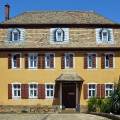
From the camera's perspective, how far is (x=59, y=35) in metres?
56.4

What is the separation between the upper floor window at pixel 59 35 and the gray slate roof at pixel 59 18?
94cm

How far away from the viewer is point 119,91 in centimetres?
4197

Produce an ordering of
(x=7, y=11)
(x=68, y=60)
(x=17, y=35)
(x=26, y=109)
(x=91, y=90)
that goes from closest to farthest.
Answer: (x=26, y=109)
(x=91, y=90)
(x=68, y=60)
(x=17, y=35)
(x=7, y=11)

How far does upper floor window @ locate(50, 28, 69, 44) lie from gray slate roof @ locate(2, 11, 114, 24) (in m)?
0.94

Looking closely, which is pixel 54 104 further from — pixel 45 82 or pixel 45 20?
pixel 45 20

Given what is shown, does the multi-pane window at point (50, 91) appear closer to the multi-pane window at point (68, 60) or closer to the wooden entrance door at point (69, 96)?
the wooden entrance door at point (69, 96)

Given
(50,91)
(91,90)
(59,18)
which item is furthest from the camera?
(59,18)

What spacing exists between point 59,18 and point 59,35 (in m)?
2.66

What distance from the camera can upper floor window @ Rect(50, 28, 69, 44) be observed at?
5631 cm

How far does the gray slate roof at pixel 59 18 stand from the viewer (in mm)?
56969

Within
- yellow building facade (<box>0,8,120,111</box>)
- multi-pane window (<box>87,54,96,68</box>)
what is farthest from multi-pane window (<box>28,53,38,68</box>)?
multi-pane window (<box>87,54,96,68</box>)

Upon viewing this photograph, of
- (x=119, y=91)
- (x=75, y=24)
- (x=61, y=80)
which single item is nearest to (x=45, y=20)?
(x=75, y=24)

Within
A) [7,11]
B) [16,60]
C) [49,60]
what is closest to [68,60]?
[49,60]

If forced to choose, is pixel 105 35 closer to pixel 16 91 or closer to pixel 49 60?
pixel 49 60
